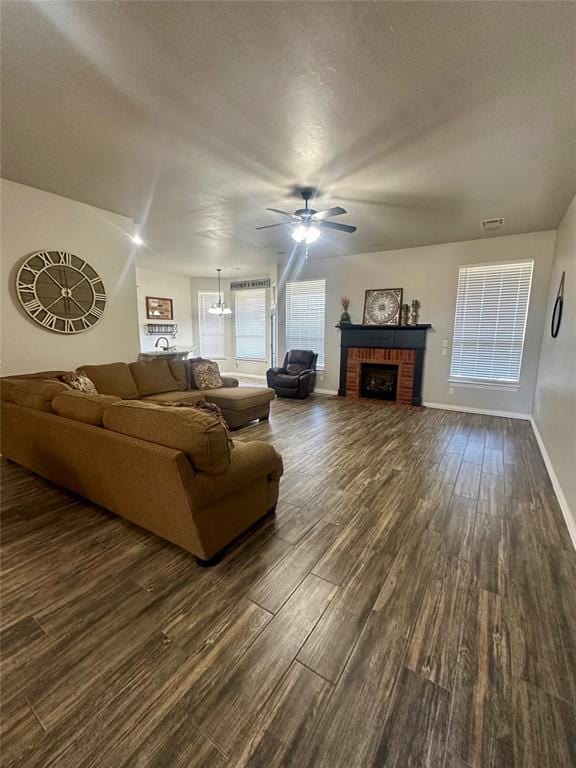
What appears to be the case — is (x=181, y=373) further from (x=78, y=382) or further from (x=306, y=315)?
(x=306, y=315)

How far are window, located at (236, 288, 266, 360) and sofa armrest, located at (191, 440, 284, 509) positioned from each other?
6806 mm

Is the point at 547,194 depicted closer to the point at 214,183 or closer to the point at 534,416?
the point at 534,416

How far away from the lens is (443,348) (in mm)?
5668

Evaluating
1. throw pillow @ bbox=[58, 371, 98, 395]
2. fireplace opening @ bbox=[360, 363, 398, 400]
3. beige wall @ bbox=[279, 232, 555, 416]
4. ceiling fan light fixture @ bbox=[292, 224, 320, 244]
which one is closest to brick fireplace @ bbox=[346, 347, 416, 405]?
fireplace opening @ bbox=[360, 363, 398, 400]

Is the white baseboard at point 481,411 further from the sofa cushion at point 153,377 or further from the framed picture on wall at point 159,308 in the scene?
the framed picture on wall at point 159,308

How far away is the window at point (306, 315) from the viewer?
6.92 meters

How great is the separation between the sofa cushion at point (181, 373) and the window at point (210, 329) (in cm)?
458

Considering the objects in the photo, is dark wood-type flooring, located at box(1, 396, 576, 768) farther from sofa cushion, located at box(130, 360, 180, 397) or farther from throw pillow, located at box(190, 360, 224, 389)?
throw pillow, located at box(190, 360, 224, 389)

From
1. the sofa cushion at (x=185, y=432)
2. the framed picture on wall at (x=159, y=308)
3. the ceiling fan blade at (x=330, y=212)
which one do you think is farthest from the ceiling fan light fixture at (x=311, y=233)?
the framed picture on wall at (x=159, y=308)

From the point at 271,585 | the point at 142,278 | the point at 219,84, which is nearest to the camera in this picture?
the point at 271,585

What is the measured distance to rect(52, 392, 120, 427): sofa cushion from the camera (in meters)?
2.09

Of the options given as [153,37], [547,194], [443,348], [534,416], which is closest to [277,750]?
[153,37]

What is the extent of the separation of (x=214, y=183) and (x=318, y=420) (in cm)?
334

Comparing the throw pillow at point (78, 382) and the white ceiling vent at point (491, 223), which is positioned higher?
the white ceiling vent at point (491, 223)
